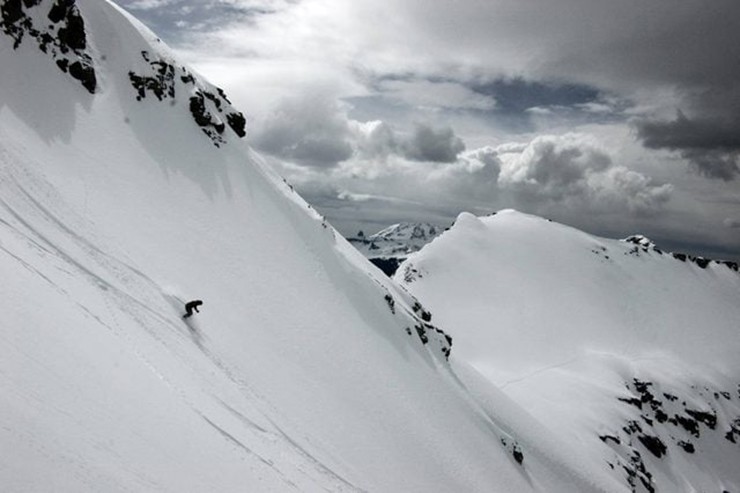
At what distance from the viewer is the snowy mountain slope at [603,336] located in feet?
265

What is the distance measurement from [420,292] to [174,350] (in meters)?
102

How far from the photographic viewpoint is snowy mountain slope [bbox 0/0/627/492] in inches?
540

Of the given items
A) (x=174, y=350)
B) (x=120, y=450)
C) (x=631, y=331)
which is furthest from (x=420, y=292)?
(x=120, y=450)

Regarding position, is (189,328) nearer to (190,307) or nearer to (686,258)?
(190,307)

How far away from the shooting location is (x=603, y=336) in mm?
121562

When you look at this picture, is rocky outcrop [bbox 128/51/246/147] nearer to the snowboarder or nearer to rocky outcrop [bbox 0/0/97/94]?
rocky outcrop [bbox 0/0/97/94]

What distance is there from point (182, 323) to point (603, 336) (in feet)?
406

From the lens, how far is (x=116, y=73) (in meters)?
38.8

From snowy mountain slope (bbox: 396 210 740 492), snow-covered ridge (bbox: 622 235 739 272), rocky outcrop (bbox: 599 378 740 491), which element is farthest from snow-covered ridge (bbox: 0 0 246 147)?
snow-covered ridge (bbox: 622 235 739 272)

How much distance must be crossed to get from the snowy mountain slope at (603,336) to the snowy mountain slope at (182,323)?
18.7m

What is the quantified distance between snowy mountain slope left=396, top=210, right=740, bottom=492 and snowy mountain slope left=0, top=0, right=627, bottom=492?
18728 mm

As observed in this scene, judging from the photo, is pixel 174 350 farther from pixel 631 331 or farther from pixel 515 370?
pixel 631 331

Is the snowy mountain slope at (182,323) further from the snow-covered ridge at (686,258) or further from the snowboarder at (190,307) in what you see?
the snow-covered ridge at (686,258)

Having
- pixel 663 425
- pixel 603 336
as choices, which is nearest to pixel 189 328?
pixel 663 425
